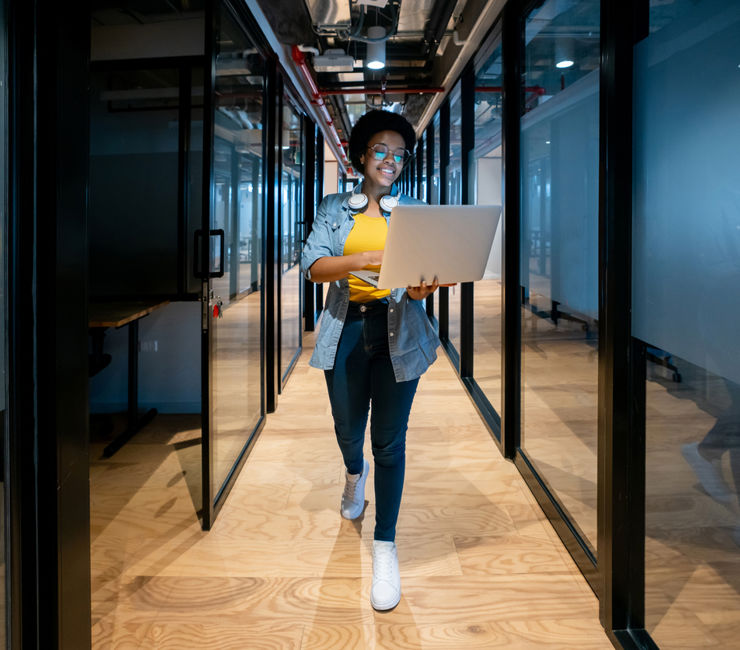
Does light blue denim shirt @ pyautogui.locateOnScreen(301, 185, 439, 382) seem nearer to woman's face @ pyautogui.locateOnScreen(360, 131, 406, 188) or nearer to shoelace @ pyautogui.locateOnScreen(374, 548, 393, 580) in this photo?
woman's face @ pyautogui.locateOnScreen(360, 131, 406, 188)

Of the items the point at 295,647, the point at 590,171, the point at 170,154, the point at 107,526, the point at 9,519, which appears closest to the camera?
the point at 9,519

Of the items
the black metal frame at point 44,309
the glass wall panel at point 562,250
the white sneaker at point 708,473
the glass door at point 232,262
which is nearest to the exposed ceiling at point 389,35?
the glass door at point 232,262

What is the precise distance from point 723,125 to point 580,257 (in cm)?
88

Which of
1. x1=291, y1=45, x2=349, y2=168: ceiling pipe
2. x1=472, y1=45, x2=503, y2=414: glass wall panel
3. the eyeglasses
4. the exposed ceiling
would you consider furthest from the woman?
x1=291, y1=45, x2=349, y2=168: ceiling pipe

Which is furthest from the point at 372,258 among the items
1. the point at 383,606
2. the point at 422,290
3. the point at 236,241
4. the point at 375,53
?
the point at 375,53

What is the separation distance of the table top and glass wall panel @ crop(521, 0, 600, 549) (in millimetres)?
1868

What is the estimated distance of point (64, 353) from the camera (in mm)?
1165

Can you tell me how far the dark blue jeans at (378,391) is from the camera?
5.80ft

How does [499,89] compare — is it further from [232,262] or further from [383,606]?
[383,606]

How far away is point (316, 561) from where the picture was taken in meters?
1.95

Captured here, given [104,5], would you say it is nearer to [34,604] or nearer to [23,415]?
[23,415]

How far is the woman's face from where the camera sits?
70.6 inches

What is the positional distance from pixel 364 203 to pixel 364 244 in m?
0.13

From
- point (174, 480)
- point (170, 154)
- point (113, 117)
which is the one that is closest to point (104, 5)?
point (113, 117)
